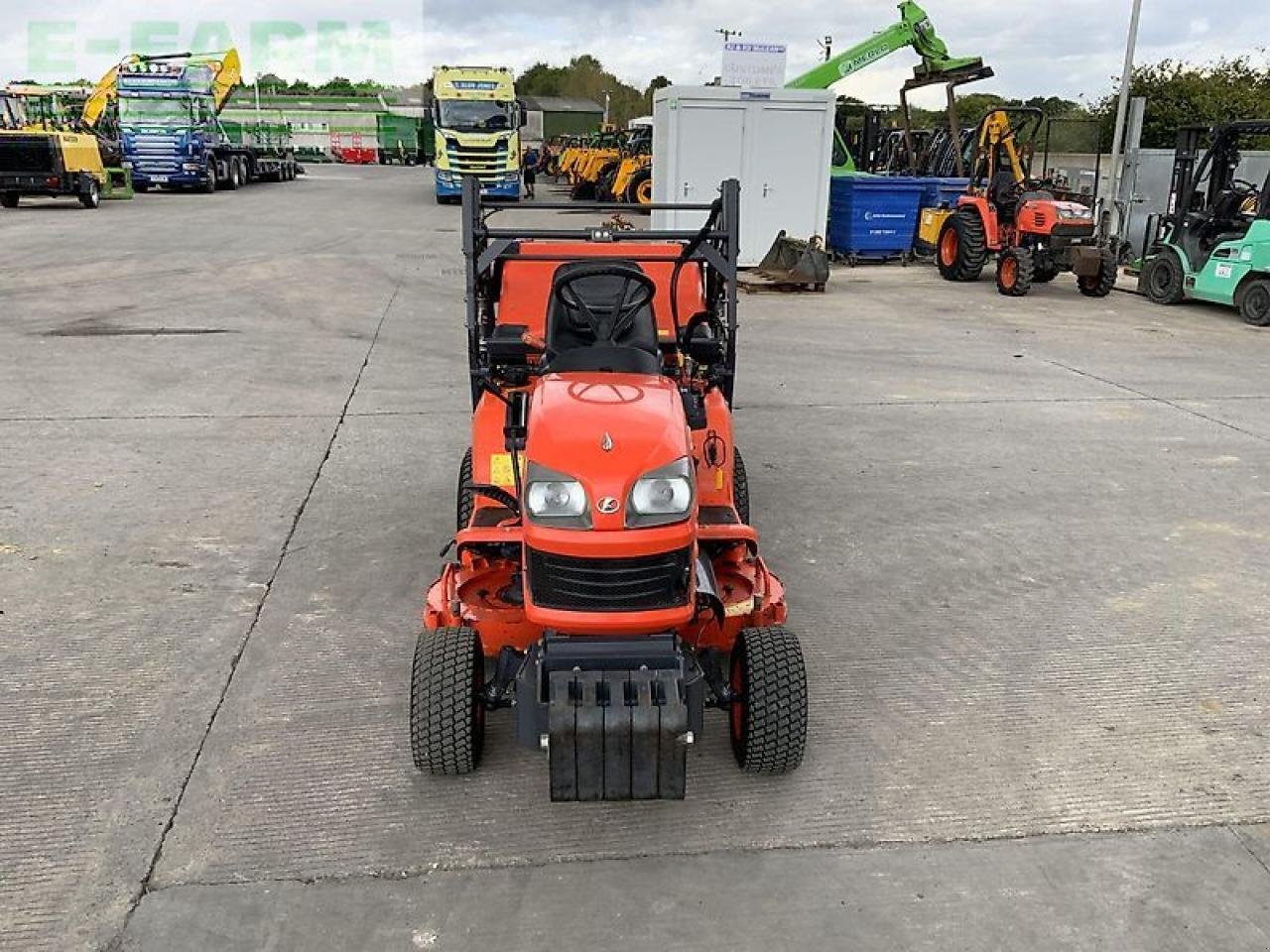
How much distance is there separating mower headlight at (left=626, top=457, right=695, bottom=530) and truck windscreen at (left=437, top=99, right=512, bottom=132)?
77.6 ft

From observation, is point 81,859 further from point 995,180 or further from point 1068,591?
point 995,180

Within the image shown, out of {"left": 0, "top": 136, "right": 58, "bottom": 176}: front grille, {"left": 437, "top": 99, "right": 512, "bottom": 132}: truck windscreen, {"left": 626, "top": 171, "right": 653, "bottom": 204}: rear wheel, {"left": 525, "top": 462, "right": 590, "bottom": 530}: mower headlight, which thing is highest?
{"left": 437, "top": 99, "right": 512, "bottom": 132}: truck windscreen

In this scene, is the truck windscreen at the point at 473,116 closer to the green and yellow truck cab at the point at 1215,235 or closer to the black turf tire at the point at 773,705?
the green and yellow truck cab at the point at 1215,235

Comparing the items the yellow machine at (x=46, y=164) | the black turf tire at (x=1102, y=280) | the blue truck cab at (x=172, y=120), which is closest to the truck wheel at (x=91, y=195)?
the yellow machine at (x=46, y=164)

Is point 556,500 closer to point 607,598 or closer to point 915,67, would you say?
point 607,598

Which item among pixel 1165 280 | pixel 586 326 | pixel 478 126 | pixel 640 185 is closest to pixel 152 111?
pixel 478 126

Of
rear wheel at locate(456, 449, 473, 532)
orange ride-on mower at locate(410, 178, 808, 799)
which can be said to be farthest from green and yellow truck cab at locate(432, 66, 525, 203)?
orange ride-on mower at locate(410, 178, 808, 799)

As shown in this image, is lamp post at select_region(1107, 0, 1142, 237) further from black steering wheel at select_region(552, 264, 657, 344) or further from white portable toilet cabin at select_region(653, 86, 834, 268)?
black steering wheel at select_region(552, 264, 657, 344)

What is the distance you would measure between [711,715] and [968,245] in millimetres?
11542

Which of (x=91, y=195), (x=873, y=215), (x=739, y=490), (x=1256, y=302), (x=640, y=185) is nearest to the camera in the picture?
(x=739, y=490)

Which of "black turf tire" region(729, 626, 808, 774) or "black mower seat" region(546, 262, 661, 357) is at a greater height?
"black mower seat" region(546, 262, 661, 357)

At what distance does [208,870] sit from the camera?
8.76 ft

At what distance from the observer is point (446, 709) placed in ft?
9.73

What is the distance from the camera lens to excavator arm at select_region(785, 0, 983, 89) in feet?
52.4
